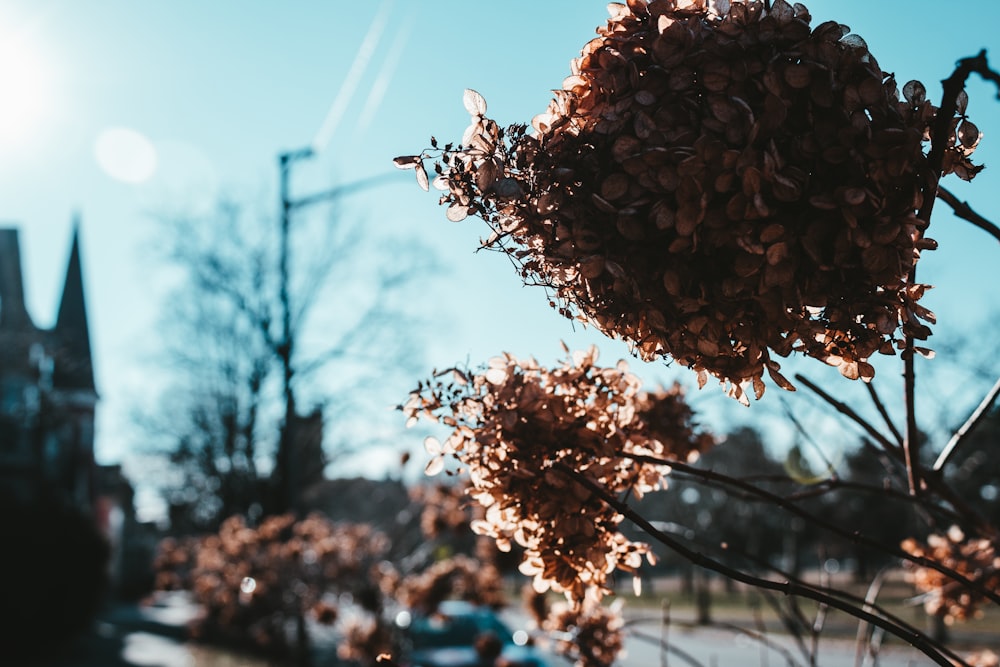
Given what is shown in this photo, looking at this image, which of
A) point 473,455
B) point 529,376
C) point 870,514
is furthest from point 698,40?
point 870,514

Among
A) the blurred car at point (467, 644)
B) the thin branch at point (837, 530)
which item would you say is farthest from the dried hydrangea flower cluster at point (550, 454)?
the blurred car at point (467, 644)

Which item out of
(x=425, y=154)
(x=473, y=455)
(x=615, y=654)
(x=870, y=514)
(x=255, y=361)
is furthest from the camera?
(x=870, y=514)

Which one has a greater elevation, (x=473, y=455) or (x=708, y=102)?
(x=708, y=102)

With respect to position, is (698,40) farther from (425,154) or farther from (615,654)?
(615,654)

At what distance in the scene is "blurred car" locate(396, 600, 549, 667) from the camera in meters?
9.30

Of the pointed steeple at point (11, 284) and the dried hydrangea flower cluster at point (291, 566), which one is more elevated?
the pointed steeple at point (11, 284)

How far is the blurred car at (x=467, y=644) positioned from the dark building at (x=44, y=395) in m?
10.8

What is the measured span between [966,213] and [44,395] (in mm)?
20161

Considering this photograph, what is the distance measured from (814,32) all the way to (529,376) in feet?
2.35

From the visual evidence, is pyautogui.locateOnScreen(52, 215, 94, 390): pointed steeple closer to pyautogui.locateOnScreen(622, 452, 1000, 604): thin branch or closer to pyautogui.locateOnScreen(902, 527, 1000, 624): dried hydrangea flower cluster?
pyautogui.locateOnScreen(902, 527, 1000, 624): dried hydrangea flower cluster

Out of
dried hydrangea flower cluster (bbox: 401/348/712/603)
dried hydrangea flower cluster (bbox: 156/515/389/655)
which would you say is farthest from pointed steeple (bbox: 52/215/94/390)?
dried hydrangea flower cluster (bbox: 401/348/712/603)

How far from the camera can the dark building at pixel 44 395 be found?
18172 mm

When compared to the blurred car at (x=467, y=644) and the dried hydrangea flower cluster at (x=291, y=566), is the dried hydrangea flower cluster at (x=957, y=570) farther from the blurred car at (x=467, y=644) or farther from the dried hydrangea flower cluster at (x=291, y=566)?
the blurred car at (x=467, y=644)

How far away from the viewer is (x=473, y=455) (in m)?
1.43
